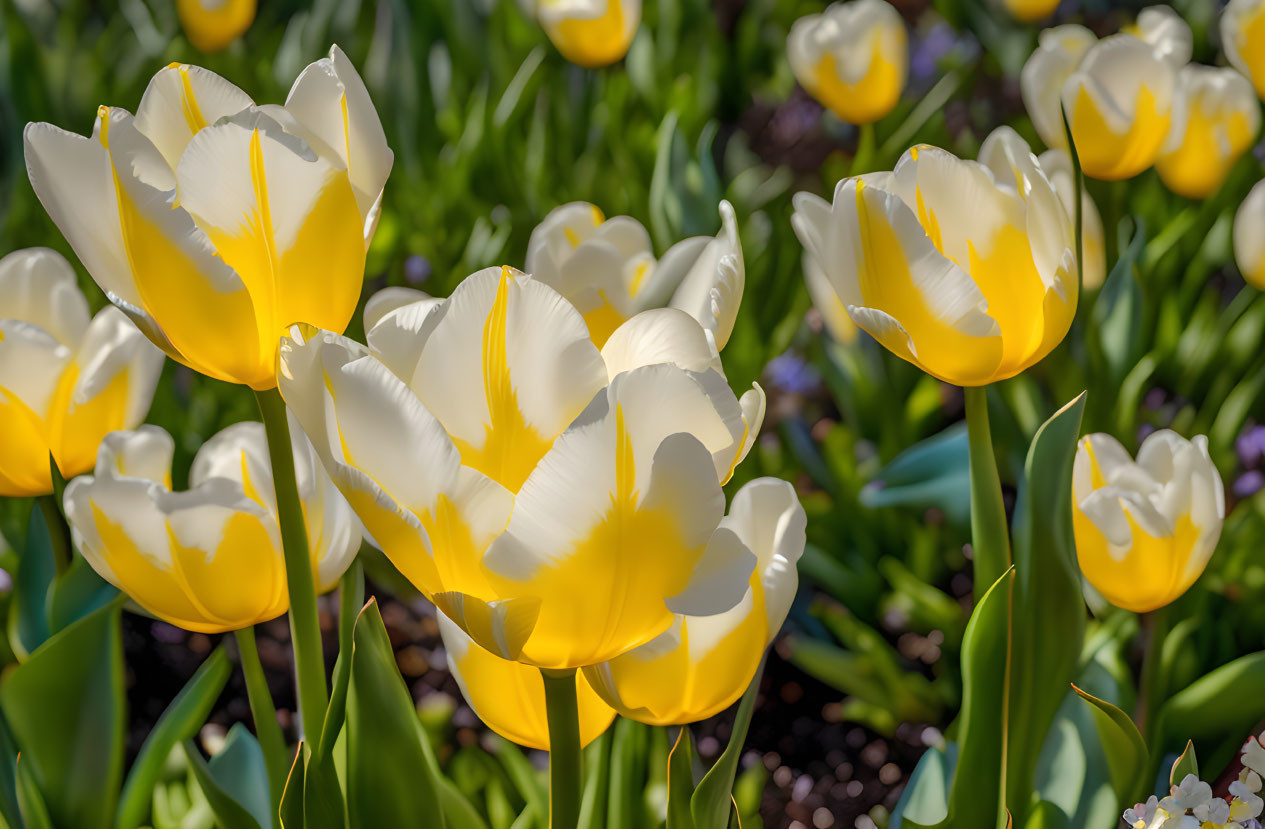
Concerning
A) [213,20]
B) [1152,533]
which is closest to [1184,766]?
[1152,533]

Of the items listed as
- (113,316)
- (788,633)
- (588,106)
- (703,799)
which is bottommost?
(788,633)

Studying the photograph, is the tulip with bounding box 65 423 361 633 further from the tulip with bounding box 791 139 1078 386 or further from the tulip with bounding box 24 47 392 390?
the tulip with bounding box 791 139 1078 386

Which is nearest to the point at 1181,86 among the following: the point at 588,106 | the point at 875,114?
the point at 875,114

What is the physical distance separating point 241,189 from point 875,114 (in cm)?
126

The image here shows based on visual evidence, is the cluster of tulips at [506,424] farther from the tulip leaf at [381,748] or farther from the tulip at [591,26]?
the tulip at [591,26]

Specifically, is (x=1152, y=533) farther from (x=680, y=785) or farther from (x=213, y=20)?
(x=213, y=20)

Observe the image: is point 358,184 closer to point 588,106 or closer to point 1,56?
point 588,106

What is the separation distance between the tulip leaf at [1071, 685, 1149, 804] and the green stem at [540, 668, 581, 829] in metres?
0.33

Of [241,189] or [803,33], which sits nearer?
[241,189]

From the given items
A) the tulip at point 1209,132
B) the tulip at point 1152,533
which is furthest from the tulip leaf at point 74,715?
the tulip at point 1209,132

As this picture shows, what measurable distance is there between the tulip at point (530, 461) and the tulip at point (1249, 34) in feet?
4.07

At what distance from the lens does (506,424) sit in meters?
0.39

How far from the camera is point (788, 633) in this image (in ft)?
3.91

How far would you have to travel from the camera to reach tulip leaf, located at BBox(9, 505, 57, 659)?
790mm
